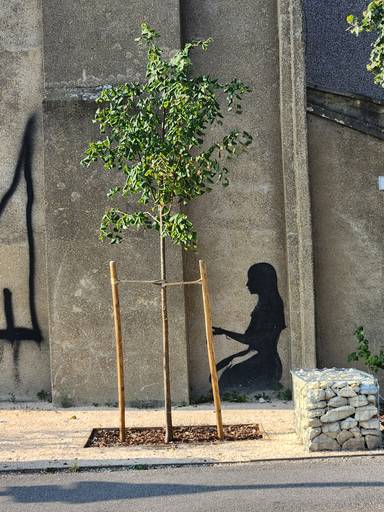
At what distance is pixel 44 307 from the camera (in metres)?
11.5

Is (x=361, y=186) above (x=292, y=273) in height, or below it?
above

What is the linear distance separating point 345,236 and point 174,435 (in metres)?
3.72

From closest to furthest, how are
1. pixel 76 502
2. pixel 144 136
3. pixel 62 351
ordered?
pixel 76 502
pixel 144 136
pixel 62 351

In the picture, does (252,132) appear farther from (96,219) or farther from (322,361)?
(322,361)

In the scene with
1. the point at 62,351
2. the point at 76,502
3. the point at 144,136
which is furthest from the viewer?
the point at 62,351

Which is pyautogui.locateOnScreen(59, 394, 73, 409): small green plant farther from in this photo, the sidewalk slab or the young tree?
the young tree

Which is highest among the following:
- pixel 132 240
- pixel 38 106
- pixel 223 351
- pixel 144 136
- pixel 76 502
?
pixel 38 106

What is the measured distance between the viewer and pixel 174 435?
9.26 m

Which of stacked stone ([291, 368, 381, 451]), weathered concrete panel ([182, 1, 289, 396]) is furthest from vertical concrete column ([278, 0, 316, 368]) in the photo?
stacked stone ([291, 368, 381, 451])

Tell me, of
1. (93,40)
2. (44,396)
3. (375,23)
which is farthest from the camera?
(44,396)

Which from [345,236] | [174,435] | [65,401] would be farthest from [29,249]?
[345,236]

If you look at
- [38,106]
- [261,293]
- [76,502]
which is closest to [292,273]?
[261,293]

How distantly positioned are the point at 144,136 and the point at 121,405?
2.85 meters

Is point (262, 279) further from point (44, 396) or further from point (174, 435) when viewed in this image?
point (44, 396)
